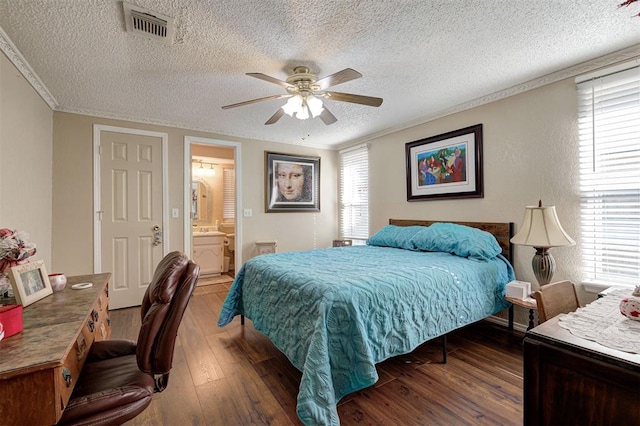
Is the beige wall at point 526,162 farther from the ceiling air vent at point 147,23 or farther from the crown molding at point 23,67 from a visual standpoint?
the crown molding at point 23,67

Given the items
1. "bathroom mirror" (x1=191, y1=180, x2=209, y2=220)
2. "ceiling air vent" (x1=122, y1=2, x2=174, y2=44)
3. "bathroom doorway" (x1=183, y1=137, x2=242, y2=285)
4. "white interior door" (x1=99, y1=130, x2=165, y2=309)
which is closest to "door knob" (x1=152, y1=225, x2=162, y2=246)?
"white interior door" (x1=99, y1=130, x2=165, y2=309)

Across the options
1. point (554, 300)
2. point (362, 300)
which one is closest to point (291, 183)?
point (362, 300)

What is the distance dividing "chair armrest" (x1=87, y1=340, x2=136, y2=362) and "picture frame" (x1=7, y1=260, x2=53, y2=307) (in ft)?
1.22

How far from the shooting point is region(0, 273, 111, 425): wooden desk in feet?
2.68

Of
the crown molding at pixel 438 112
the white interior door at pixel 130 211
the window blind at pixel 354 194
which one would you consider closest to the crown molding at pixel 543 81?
the crown molding at pixel 438 112

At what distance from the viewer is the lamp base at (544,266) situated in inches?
88.6

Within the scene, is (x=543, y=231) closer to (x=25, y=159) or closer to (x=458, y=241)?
(x=458, y=241)

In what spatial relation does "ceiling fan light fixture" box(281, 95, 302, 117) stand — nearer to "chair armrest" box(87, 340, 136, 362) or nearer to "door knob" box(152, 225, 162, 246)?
"chair armrest" box(87, 340, 136, 362)

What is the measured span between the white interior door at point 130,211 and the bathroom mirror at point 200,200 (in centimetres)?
208

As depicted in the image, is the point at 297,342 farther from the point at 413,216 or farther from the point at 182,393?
the point at 413,216

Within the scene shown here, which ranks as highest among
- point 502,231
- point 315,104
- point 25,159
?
point 315,104

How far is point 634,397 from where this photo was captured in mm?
795

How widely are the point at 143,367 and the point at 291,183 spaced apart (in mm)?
3779

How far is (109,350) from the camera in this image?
4.85 ft
